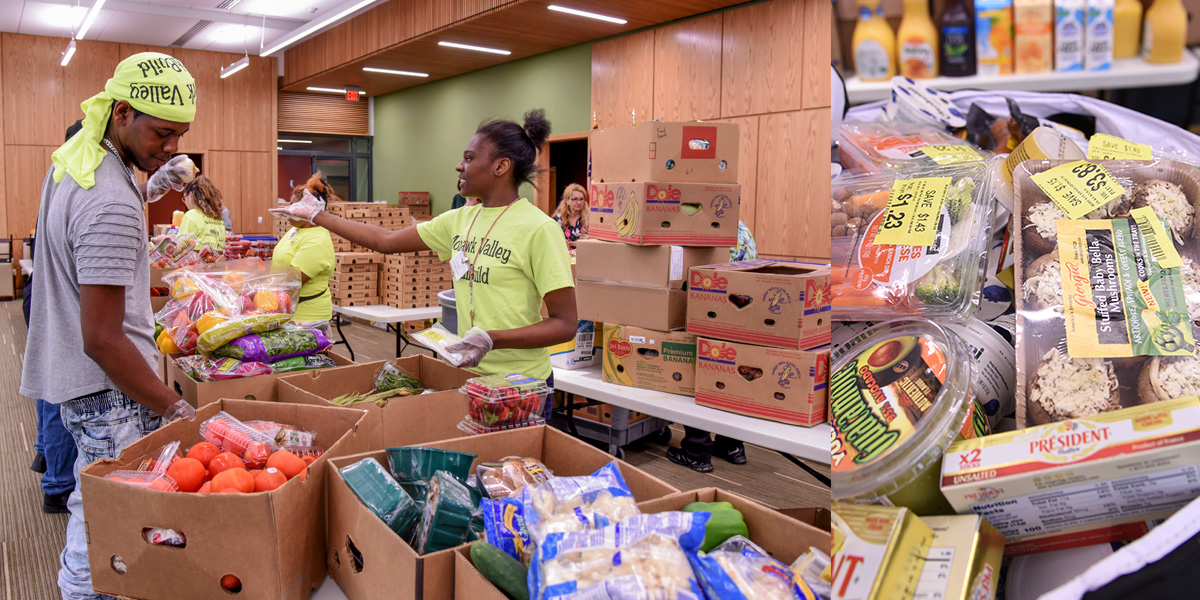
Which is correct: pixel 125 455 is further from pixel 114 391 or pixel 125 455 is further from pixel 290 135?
pixel 290 135

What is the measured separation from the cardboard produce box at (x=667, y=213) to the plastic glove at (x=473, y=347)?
1082mm

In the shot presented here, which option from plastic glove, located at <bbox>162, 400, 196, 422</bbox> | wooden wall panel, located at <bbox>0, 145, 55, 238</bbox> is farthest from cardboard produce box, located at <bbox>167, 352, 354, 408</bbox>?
wooden wall panel, located at <bbox>0, 145, 55, 238</bbox>

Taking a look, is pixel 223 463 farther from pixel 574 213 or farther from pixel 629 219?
pixel 574 213

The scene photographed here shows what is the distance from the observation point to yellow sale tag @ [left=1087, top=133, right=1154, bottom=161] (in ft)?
1.50

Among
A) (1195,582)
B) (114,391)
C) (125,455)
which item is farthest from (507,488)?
(114,391)

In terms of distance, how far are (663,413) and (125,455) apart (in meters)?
1.59

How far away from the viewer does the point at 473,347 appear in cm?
174

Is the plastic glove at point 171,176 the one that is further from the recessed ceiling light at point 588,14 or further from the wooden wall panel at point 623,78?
the wooden wall panel at point 623,78

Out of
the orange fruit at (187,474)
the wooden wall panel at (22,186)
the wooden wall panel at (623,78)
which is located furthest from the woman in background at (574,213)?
the wooden wall panel at (22,186)

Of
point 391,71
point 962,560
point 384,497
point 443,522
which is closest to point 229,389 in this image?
point 384,497

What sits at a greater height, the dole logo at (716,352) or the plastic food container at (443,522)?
the dole logo at (716,352)

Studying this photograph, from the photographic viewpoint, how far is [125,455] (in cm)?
130

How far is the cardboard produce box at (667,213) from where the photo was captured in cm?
273

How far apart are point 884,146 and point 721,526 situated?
55 cm
